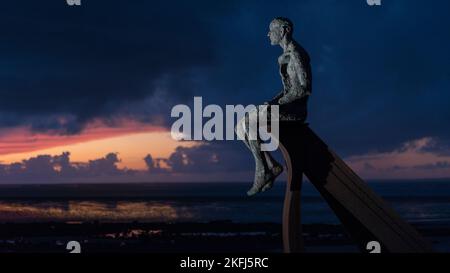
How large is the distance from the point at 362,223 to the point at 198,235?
1865 cm

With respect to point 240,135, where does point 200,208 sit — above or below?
above

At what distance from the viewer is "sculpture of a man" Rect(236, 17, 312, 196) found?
10891mm

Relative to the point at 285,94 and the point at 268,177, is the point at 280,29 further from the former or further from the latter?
the point at 268,177

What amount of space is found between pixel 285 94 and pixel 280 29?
3.09 ft

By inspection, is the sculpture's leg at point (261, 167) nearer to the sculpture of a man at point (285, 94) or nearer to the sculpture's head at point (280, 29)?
the sculpture of a man at point (285, 94)

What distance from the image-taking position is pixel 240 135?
1106 centimetres

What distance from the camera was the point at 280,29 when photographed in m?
11.1

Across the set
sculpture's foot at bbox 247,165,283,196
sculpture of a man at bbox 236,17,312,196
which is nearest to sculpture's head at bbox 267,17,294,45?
sculpture of a man at bbox 236,17,312,196

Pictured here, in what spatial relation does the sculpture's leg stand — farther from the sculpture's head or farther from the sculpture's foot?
the sculpture's head

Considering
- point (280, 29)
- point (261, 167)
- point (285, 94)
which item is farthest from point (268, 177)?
point (280, 29)

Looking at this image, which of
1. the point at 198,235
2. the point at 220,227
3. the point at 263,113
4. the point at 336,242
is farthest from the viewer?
the point at 220,227
